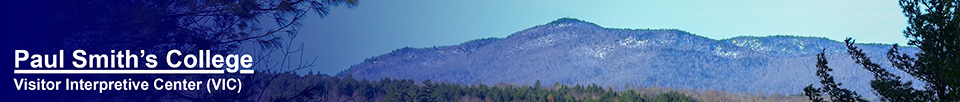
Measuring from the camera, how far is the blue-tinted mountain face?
19672mm

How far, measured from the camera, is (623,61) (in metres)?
21.1

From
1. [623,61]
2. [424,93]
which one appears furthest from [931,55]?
[623,61]

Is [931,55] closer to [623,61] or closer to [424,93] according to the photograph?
[424,93]

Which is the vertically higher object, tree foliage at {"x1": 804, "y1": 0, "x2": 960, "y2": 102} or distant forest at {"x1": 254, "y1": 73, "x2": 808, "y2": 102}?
tree foliage at {"x1": 804, "y1": 0, "x2": 960, "y2": 102}

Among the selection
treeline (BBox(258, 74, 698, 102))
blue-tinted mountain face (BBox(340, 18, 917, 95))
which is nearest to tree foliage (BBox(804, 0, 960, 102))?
treeline (BBox(258, 74, 698, 102))

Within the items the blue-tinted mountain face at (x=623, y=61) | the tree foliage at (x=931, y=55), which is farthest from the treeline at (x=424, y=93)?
the tree foliage at (x=931, y=55)

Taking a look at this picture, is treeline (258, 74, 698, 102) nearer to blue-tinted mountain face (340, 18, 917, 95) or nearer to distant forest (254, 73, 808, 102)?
distant forest (254, 73, 808, 102)

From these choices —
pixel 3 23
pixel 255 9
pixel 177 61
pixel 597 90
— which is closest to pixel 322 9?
pixel 255 9

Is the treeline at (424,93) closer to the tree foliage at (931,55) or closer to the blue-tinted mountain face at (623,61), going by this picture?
the blue-tinted mountain face at (623,61)

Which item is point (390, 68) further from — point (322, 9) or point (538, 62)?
point (322, 9)

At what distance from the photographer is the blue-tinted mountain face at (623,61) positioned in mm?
19672

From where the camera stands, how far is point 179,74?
5.85m

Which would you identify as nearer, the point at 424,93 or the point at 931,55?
the point at 931,55

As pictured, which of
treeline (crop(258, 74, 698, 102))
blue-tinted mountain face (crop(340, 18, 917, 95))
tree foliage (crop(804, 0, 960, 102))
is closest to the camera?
tree foliage (crop(804, 0, 960, 102))
